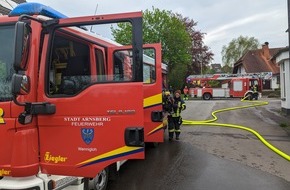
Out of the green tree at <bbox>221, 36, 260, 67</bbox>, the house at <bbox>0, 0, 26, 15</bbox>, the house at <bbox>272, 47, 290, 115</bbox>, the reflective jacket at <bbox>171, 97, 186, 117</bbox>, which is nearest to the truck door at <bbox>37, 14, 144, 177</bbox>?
the house at <bbox>0, 0, 26, 15</bbox>

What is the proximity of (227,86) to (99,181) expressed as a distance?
105 feet

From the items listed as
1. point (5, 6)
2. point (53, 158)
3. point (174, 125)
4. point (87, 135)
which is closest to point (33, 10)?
point (5, 6)

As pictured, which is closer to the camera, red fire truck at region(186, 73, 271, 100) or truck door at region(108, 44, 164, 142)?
truck door at region(108, 44, 164, 142)

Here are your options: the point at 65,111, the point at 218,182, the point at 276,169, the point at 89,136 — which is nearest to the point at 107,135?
the point at 89,136

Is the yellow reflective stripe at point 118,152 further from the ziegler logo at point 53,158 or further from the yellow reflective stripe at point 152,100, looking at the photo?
the yellow reflective stripe at point 152,100

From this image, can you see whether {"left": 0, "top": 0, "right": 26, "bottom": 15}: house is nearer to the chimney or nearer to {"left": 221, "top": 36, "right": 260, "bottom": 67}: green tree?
the chimney

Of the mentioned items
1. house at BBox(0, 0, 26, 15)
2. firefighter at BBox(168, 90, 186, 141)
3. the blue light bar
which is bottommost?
firefighter at BBox(168, 90, 186, 141)

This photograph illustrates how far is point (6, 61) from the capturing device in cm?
330

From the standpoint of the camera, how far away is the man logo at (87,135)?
3357mm

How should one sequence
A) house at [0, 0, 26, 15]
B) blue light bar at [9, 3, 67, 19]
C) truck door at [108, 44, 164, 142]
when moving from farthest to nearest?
truck door at [108, 44, 164, 142]
house at [0, 0, 26, 15]
blue light bar at [9, 3, 67, 19]

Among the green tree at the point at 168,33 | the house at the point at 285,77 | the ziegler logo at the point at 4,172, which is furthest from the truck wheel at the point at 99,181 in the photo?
the green tree at the point at 168,33

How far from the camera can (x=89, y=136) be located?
3367 millimetres

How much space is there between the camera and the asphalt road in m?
5.85

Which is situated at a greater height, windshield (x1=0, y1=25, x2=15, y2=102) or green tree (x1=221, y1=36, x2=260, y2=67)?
green tree (x1=221, y1=36, x2=260, y2=67)
